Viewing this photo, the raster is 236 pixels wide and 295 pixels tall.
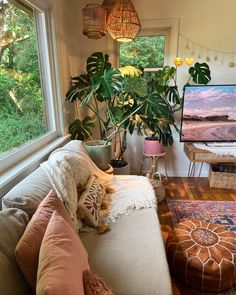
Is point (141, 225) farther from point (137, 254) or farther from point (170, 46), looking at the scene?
point (170, 46)

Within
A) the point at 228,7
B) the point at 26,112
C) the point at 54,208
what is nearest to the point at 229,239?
the point at 54,208

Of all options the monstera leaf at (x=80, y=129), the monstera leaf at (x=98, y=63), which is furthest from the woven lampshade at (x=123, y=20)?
the monstera leaf at (x=80, y=129)

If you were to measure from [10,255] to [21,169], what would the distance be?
2.63 ft

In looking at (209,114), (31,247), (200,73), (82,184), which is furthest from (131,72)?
(31,247)

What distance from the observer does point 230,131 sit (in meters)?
2.90

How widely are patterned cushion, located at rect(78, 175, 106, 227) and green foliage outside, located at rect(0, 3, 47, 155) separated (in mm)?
658

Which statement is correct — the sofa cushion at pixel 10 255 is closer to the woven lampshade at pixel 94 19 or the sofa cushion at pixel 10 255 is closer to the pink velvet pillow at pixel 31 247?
the pink velvet pillow at pixel 31 247

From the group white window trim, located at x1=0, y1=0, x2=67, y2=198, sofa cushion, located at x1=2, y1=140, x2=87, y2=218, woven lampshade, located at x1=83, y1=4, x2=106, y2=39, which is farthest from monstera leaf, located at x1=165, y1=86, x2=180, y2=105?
sofa cushion, located at x1=2, y1=140, x2=87, y2=218

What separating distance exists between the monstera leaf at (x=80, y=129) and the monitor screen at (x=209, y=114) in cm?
126

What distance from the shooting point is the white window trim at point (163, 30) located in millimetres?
2852

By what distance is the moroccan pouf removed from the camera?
132 centimetres

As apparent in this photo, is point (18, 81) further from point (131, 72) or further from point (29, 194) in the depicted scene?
point (131, 72)

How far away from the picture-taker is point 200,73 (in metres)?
2.73

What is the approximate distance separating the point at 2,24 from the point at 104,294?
5.76 ft
